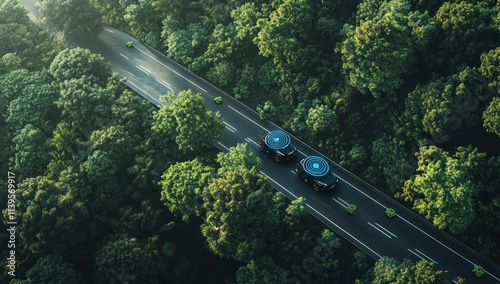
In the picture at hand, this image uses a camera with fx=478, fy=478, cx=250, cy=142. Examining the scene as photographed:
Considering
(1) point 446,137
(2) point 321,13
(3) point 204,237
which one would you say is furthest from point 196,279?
(2) point 321,13

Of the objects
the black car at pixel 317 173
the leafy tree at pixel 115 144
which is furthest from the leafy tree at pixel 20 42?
the black car at pixel 317 173

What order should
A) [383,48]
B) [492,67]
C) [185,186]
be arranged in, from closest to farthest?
[492,67]
[185,186]
[383,48]

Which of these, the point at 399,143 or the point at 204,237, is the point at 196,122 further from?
the point at 399,143

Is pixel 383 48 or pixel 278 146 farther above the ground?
pixel 383 48

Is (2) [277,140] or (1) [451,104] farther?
(2) [277,140]

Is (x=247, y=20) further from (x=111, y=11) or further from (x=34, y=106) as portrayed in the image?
(x=34, y=106)

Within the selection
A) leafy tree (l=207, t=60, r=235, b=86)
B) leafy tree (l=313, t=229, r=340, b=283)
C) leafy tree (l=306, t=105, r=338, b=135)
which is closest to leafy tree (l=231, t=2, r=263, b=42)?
leafy tree (l=207, t=60, r=235, b=86)

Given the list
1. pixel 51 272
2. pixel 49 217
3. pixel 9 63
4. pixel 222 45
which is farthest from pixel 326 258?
pixel 9 63
